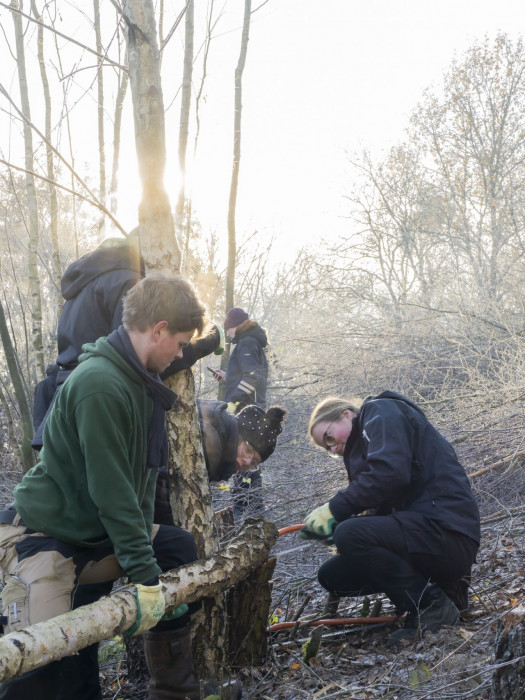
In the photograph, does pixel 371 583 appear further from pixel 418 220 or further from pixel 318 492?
pixel 418 220

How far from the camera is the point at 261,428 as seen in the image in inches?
140

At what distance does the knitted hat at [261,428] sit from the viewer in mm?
3541

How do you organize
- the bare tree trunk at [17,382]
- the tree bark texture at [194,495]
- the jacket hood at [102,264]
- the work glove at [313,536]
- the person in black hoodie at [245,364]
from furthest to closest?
the person in black hoodie at [245,364], the bare tree trunk at [17,382], the work glove at [313,536], the jacket hood at [102,264], the tree bark texture at [194,495]

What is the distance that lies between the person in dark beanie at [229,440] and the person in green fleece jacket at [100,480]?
673 mm

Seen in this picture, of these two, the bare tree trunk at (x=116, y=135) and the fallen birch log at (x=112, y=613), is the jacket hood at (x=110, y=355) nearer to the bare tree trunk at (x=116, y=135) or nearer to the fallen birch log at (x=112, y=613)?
the fallen birch log at (x=112, y=613)

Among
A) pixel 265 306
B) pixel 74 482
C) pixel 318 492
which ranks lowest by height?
pixel 318 492

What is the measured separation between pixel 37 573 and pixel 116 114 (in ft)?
20.4

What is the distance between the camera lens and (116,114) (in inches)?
284

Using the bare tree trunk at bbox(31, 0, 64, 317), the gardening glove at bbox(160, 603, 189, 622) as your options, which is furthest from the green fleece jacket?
the bare tree trunk at bbox(31, 0, 64, 317)

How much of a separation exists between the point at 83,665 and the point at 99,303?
4.96ft

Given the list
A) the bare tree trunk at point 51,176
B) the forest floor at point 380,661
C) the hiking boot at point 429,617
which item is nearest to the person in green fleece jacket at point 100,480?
the forest floor at point 380,661

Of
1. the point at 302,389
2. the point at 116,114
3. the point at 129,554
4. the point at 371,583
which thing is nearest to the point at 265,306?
the point at 302,389

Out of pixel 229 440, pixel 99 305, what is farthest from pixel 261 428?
pixel 99 305

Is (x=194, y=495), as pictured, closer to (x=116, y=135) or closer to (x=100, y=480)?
(x=100, y=480)
